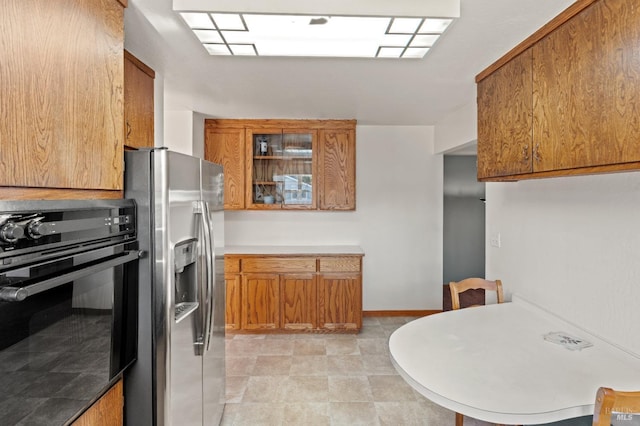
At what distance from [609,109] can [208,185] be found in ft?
6.62

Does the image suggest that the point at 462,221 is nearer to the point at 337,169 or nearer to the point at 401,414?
the point at 337,169

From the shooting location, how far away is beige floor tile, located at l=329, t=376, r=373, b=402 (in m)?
2.97

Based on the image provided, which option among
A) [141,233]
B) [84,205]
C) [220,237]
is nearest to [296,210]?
[220,237]

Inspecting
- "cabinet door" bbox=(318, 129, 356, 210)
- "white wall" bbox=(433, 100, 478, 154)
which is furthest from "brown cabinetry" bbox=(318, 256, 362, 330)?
"white wall" bbox=(433, 100, 478, 154)

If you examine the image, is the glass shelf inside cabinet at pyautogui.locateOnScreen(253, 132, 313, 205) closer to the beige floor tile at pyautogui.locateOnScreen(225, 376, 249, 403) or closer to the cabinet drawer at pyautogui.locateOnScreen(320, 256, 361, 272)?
the cabinet drawer at pyautogui.locateOnScreen(320, 256, 361, 272)

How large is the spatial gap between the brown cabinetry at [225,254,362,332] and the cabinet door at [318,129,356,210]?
0.71 meters

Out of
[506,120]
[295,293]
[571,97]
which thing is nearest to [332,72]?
[506,120]

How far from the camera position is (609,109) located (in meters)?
1.56

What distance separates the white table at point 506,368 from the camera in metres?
1.38

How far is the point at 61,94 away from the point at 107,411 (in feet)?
3.99

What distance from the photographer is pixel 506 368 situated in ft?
5.43

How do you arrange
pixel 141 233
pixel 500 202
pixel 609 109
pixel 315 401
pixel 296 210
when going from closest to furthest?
pixel 609 109 → pixel 141 233 → pixel 315 401 → pixel 500 202 → pixel 296 210

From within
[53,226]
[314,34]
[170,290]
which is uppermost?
[314,34]

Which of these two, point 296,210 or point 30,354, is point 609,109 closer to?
point 30,354
